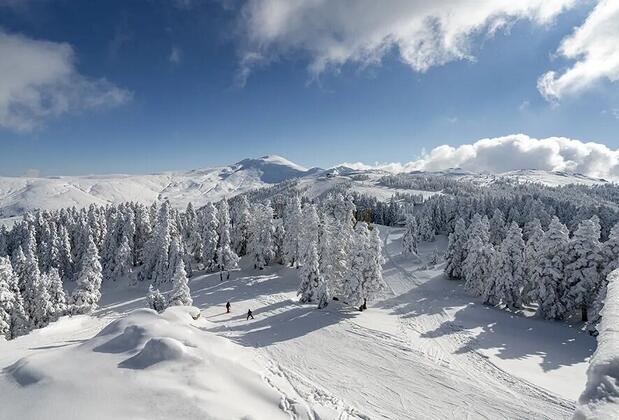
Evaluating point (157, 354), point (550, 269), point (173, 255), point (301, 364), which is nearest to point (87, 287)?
point (173, 255)

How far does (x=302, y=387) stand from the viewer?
74.3 feet

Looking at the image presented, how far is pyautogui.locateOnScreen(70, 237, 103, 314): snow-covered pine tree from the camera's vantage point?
48.9 m

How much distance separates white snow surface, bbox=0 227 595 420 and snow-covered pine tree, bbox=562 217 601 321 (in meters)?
3.59

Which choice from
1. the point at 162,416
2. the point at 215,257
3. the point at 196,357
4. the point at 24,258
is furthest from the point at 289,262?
the point at 162,416

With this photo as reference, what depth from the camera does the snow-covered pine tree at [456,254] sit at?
5969cm

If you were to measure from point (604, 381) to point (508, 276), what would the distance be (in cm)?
4608

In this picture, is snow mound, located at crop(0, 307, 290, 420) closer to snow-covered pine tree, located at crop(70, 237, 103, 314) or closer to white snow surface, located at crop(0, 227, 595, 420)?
white snow surface, located at crop(0, 227, 595, 420)

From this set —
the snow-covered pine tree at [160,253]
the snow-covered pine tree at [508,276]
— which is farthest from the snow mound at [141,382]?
the snow-covered pine tree at [160,253]

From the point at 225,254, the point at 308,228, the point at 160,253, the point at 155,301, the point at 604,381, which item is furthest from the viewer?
the point at 160,253

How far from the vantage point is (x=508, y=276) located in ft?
148

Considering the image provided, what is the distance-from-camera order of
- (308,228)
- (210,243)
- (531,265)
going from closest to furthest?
(531,265), (308,228), (210,243)

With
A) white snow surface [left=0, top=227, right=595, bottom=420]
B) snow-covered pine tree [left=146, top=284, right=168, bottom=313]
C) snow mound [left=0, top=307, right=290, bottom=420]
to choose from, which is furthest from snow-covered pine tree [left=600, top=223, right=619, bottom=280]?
snow-covered pine tree [left=146, top=284, right=168, bottom=313]

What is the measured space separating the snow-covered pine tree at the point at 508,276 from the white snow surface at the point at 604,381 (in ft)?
146

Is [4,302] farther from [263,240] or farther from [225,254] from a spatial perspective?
[263,240]
